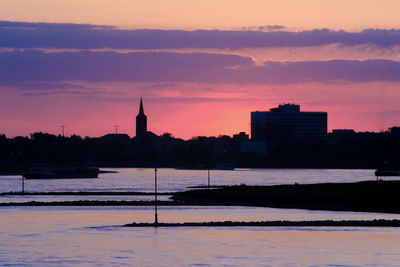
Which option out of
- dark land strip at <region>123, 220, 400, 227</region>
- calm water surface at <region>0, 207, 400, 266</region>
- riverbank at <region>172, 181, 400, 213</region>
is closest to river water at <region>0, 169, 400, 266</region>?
calm water surface at <region>0, 207, 400, 266</region>

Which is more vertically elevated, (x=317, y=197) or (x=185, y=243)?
(x=317, y=197)

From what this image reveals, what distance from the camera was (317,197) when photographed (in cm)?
11394

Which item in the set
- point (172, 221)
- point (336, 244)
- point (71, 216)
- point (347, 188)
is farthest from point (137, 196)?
point (336, 244)

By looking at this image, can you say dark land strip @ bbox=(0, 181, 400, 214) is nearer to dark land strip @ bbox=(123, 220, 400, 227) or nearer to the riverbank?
the riverbank

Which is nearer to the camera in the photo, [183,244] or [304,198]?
A: [183,244]

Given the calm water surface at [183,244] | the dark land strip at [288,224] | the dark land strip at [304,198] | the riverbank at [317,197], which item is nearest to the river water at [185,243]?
the calm water surface at [183,244]

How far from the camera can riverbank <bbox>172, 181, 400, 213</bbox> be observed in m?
106

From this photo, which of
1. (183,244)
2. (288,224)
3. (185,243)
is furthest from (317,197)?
(183,244)

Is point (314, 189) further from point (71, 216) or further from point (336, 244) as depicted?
point (336, 244)

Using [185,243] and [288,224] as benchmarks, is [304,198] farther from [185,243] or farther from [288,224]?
[185,243]

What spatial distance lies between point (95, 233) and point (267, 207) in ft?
140

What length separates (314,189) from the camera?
125062 mm

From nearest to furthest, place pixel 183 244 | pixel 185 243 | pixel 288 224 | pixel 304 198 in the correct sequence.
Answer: pixel 183 244 < pixel 185 243 < pixel 288 224 < pixel 304 198

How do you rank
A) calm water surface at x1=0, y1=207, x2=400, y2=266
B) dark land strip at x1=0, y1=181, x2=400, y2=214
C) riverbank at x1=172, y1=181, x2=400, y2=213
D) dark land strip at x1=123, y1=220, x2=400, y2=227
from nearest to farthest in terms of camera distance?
calm water surface at x1=0, y1=207, x2=400, y2=266 < dark land strip at x1=123, y1=220, x2=400, y2=227 < riverbank at x1=172, y1=181, x2=400, y2=213 < dark land strip at x1=0, y1=181, x2=400, y2=214
